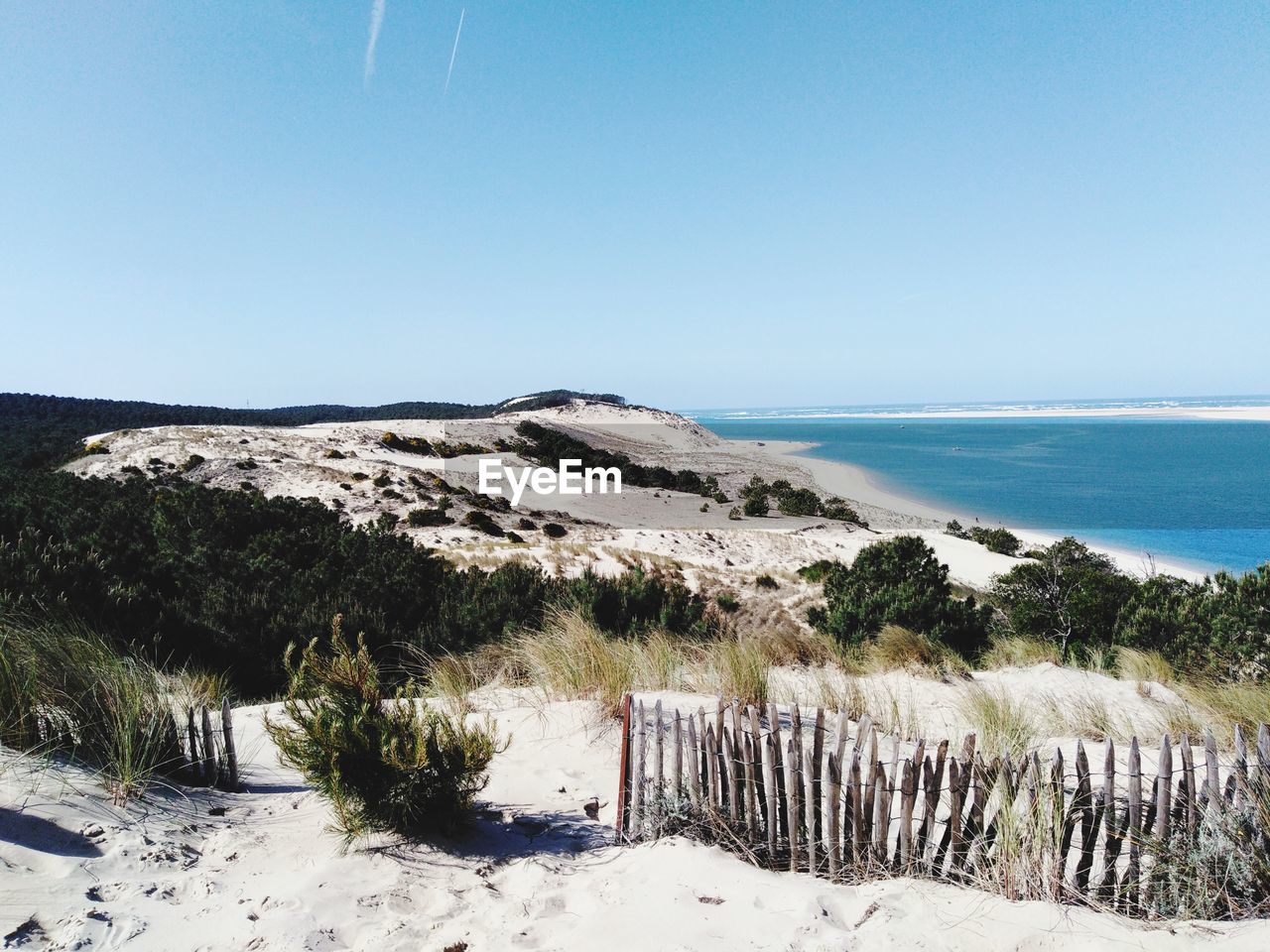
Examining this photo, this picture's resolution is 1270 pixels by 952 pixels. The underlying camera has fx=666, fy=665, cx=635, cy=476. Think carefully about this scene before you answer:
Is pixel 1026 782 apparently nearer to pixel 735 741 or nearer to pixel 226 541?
pixel 735 741

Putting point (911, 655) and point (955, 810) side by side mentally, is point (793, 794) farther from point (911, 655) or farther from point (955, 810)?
point (911, 655)

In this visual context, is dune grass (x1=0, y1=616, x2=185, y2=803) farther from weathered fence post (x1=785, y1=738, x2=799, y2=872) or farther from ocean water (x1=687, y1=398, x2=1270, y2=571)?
ocean water (x1=687, y1=398, x2=1270, y2=571)

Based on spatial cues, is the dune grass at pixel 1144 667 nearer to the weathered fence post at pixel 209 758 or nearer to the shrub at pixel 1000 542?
the weathered fence post at pixel 209 758

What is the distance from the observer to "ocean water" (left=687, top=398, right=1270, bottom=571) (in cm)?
3152

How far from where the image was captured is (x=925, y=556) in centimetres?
1345

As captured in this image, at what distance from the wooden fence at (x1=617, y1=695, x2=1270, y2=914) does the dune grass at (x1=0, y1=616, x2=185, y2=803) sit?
10.1 feet

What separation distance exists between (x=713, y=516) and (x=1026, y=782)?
97.6 feet

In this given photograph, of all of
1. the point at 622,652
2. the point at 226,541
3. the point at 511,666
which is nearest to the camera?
the point at 622,652

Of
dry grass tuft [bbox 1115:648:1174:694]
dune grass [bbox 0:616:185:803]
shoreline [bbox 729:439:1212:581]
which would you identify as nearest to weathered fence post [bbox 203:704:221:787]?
dune grass [bbox 0:616:185:803]

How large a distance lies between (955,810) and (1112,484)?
5815 cm

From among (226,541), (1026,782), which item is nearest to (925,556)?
(1026,782)

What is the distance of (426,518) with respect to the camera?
25062 millimetres

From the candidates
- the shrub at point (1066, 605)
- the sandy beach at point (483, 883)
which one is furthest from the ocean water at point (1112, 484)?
the sandy beach at point (483, 883)

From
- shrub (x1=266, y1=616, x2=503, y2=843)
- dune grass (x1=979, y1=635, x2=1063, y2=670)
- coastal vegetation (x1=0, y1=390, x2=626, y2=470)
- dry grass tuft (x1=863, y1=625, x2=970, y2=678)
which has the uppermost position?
coastal vegetation (x1=0, y1=390, x2=626, y2=470)
